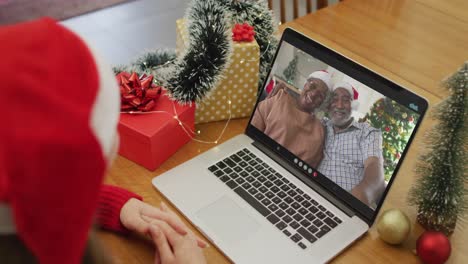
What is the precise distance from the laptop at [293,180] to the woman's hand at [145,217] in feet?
0.13

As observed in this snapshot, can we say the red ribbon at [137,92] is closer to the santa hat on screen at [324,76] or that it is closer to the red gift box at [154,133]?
the red gift box at [154,133]

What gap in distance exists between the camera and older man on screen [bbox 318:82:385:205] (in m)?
0.89

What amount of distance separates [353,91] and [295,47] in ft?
0.50

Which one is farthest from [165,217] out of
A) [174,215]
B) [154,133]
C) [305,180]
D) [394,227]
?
[394,227]

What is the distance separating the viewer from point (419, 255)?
0.85 metres

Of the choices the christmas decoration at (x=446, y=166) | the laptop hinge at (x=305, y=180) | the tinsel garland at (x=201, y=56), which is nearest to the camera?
the christmas decoration at (x=446, y=166)

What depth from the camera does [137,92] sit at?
101 cm

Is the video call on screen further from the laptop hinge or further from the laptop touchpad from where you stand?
the laptop touchpad

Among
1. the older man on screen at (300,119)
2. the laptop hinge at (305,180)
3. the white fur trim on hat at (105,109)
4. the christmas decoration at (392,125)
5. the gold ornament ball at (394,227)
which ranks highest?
the white fur trim on hat at (105,109)

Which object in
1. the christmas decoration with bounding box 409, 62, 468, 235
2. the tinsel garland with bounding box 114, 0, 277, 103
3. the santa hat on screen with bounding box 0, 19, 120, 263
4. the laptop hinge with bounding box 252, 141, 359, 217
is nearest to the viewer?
the santa hat on screen with bounding box 0, 19, 120, 263

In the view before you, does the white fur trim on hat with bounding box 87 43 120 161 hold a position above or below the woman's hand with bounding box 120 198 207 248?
above

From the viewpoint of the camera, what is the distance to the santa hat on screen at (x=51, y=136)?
467 mm

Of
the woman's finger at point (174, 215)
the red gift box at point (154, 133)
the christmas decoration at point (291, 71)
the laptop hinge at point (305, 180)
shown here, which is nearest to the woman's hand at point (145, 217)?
the woman's finger at point (174, 215)

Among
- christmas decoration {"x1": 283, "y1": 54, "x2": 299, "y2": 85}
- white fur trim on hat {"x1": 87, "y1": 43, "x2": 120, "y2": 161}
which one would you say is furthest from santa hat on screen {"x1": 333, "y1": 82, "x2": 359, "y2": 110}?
white fur trim on hat {"x1": 87, "y1": 43, "x2": 120, "y2": 161}
